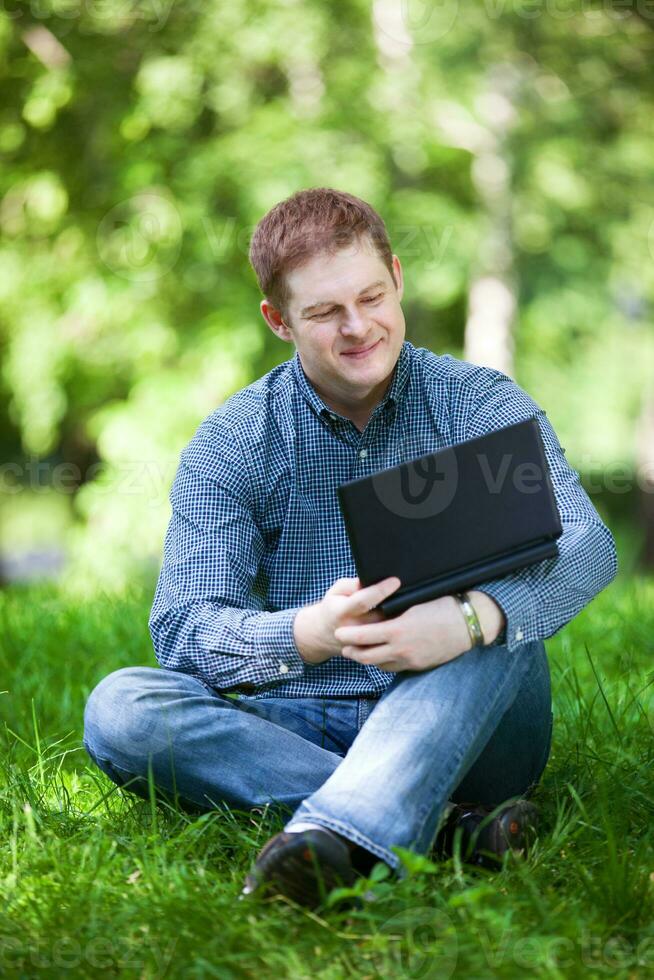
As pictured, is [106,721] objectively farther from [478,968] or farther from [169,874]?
[478,968]

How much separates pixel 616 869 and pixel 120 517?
6.83 metres

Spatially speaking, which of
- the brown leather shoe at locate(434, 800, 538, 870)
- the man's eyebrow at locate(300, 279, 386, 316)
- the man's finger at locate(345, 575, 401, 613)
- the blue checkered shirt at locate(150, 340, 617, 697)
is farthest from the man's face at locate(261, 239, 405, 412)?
the brown leather shoe at locate(434, 800, 538, 870)

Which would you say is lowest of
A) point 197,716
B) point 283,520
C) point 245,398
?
point 197,716

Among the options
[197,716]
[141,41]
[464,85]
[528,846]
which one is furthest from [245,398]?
[141,41]

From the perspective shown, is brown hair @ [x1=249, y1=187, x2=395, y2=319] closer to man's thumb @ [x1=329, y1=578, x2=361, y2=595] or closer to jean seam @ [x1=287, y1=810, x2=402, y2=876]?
man's thumb @ [x1=329, y1=578, x2=361, y2=595]

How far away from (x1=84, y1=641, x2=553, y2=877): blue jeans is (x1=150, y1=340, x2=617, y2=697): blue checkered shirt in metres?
0.09

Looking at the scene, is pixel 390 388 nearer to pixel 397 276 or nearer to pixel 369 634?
pixel 397 276

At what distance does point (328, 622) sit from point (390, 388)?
658 mm

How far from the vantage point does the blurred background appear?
7.53m

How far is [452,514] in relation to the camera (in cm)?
191

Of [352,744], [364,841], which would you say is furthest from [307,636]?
[364,841]

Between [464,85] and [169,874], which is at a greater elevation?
[464,85]

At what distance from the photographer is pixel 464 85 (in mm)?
7469


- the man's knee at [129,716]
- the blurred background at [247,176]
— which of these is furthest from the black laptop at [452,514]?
the blurred background at [247,176]
